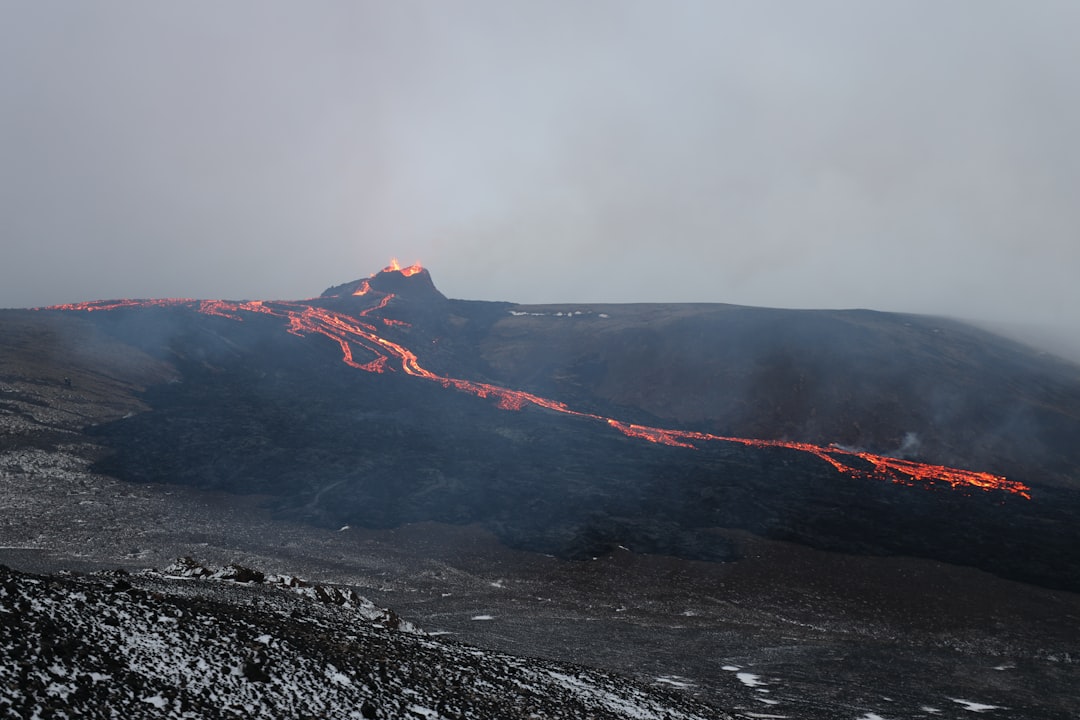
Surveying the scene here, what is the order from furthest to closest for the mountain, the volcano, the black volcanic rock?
the black volcanic rock → the volcano → the mountain

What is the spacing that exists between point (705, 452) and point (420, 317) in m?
75.6

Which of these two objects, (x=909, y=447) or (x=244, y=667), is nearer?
(x=244, y=667)

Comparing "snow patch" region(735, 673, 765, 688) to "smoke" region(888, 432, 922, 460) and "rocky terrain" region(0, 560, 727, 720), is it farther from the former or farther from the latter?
"smoke" region(888, 432, 922, 460)

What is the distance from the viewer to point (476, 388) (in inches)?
3979

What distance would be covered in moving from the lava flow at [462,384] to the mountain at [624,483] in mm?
766

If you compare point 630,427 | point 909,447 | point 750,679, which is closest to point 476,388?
point 630,427

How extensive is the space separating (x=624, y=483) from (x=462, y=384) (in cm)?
3916

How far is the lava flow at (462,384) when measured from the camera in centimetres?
7319

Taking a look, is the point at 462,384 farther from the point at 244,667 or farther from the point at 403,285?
the point at 244,667

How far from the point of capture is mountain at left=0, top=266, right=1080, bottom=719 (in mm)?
37594

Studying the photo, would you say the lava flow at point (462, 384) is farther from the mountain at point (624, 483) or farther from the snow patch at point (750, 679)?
the snow patch at point (750, 679)

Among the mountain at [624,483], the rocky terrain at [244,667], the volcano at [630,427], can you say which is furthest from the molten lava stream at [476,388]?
the rocky terrain at [244,667]

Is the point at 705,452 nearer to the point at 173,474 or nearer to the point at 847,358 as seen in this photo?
the point at 847,358

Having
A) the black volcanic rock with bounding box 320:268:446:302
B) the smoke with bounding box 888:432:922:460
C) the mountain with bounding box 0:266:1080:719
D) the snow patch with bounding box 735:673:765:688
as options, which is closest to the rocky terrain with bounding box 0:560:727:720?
the snow patch with bounding box 735:673:765:688
